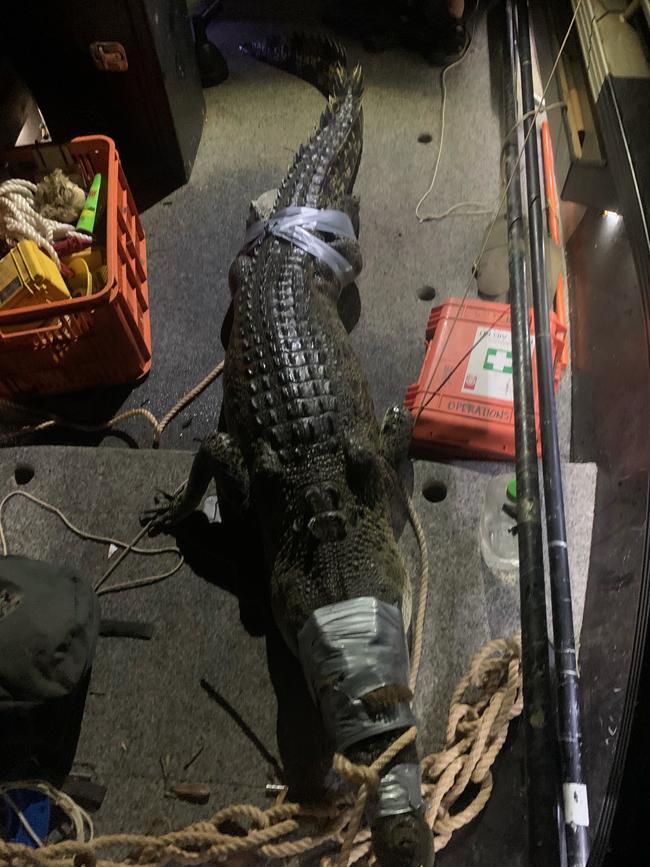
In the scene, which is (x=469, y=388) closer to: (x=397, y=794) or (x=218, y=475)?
(x=218, y=475)

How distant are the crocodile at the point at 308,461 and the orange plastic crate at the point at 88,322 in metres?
0.30

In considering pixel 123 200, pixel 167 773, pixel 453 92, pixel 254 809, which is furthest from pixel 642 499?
pixel 453 92

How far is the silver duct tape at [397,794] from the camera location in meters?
1.00

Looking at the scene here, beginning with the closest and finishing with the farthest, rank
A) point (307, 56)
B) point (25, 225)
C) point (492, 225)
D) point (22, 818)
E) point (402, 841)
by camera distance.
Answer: point (402, 841) → point (22, 818) → point (25, 225) → point (492, 225) → point (307, 56)

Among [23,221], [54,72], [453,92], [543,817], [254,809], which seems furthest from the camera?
[453,92]

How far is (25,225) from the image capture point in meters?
1.64

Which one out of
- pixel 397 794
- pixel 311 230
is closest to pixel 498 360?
pixel 311 230

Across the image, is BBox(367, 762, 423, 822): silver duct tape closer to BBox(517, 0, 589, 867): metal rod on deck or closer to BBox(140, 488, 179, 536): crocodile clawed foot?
BBox(517, 0, 589, 867): metal rod on deck

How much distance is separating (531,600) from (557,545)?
100mm

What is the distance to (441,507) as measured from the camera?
156 centimetres

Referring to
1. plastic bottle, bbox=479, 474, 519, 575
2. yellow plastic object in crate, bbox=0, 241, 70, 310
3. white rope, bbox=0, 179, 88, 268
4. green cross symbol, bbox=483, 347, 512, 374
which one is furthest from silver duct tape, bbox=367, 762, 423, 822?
white rope, bbox=0, 179, 88, 268

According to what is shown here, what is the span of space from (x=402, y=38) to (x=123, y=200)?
1.42 meters

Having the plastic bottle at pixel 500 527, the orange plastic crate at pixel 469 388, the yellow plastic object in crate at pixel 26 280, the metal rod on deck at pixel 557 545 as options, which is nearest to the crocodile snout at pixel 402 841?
the metal rod on deck at pixel 557 545

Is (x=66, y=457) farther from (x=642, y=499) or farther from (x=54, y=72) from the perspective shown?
(x=642, y=499)
